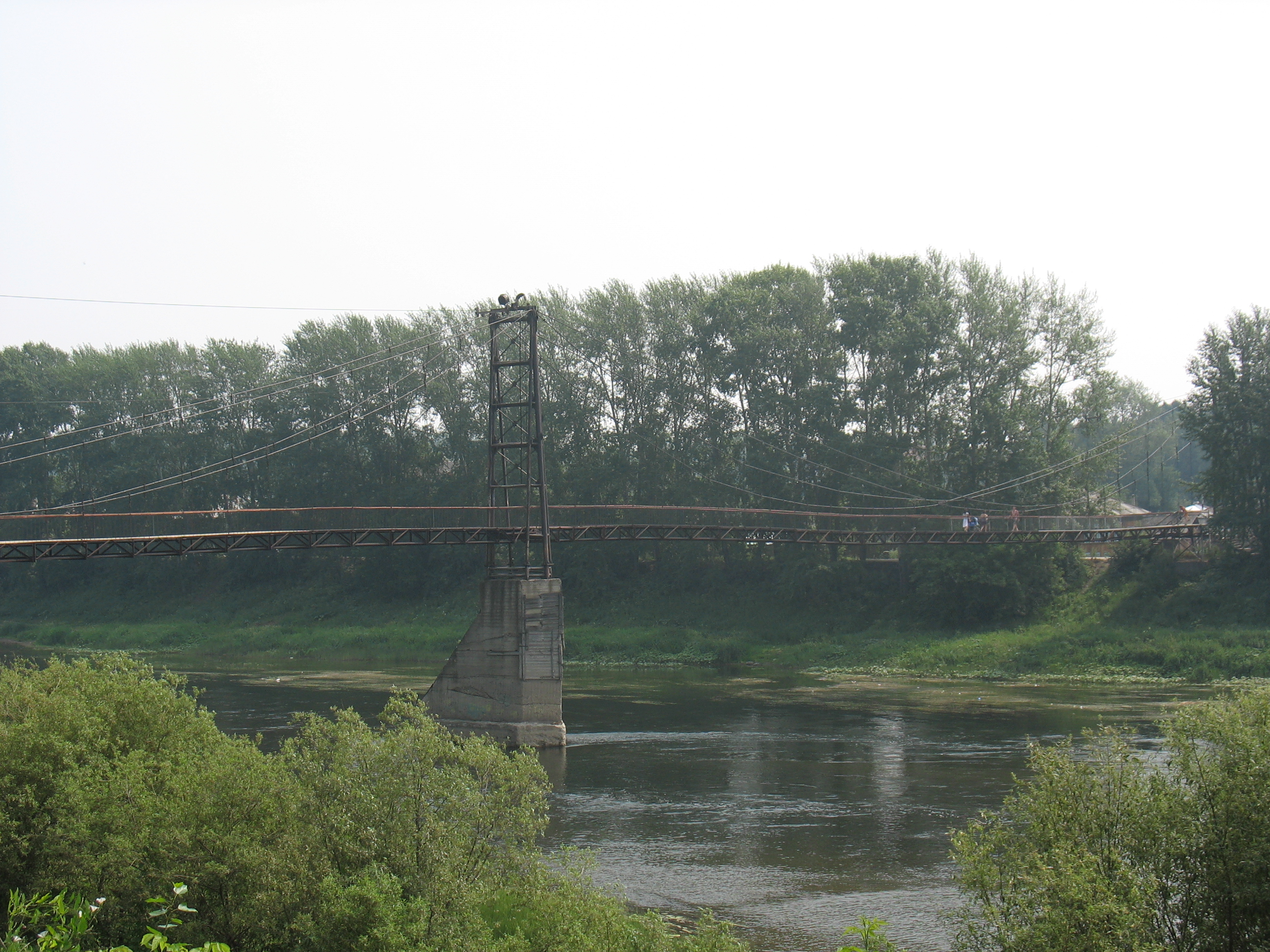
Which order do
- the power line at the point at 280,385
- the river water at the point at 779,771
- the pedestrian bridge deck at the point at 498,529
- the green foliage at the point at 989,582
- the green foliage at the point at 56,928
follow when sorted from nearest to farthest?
the green foliage at the point at 56,928
the river water at the point at 779,771
the pedestrian bridge deck at the point at 498,529
the green foliage at the point at 989,582
the power line at the point at 280,385

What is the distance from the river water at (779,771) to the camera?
19359 mm

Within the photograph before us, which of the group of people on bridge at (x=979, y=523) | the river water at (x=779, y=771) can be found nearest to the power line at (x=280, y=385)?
the river water at (x=779, y=771)

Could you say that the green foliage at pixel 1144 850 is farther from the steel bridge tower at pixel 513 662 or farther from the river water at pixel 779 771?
the steel bridge tower at pixel 513 662

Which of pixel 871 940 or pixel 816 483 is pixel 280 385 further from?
pixel 871 940

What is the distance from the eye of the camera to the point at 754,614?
59.8 metres

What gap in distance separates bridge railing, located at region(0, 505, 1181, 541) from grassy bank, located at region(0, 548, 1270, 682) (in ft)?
7.73

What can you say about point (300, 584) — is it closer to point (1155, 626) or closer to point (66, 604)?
point (66, 604)

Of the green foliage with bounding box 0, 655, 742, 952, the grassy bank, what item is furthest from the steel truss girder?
the green foliage with bounding box 0, 655, 742, 952

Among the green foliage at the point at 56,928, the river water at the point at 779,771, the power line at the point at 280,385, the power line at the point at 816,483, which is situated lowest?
the river water at the point at 779,771

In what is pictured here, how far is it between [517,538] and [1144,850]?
25.9 metres

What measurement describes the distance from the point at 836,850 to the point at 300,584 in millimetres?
56474

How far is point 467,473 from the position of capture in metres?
71.4

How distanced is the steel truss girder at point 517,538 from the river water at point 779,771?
4875mm

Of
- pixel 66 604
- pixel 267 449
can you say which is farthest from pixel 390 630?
pixel 66 604
